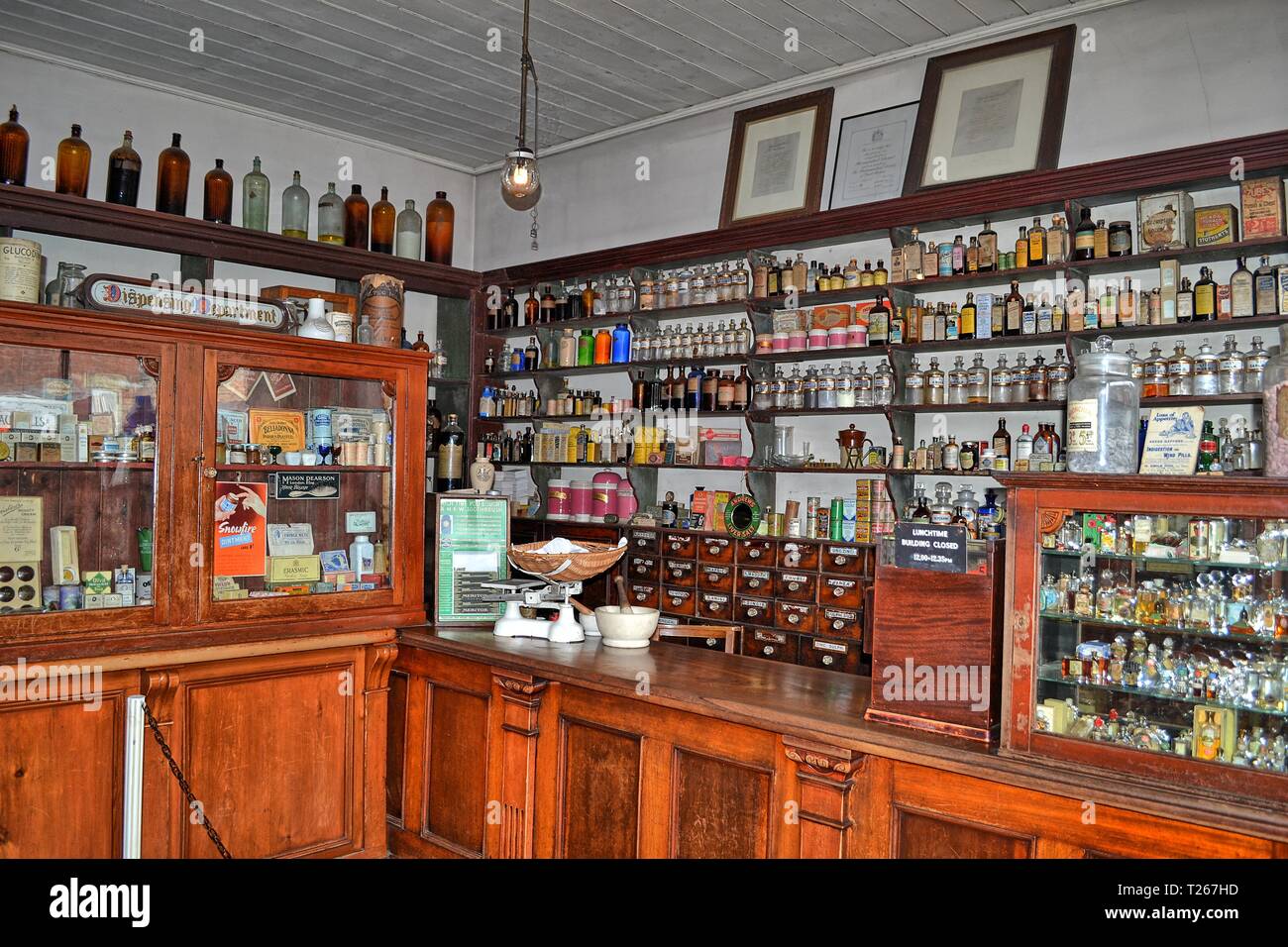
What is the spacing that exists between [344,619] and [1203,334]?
3.61 m

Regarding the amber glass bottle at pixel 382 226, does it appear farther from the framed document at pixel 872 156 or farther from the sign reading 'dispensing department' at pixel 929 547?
the sign reading 'dispensing department' at pixel 929 547

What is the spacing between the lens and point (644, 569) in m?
5.36

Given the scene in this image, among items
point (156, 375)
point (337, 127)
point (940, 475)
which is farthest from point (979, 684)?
point (337, 127)

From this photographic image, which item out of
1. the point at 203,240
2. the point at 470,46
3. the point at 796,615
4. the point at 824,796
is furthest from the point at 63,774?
the point at 470,46

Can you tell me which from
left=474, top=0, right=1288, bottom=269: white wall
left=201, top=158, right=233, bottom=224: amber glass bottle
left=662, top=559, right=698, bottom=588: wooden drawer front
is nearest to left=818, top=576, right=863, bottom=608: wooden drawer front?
left=662, top=559, right=698, bottom=588: wooden drawer front

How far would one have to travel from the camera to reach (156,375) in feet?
10.6

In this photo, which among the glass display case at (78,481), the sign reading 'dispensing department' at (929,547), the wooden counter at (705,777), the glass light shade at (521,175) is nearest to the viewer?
the wooden counter at (705,777)

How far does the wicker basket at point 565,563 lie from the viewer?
3.38 m

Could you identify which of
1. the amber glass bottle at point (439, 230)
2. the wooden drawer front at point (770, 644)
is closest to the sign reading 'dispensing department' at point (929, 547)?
the wooden drawer front at point (770, 644)

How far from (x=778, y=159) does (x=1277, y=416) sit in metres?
3.66

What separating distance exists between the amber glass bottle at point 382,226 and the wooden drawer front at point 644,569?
7.39ft

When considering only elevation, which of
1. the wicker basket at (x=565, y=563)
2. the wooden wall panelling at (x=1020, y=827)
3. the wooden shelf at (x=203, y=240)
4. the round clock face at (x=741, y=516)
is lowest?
the wooden wall panelling at (x=1020, y=827)

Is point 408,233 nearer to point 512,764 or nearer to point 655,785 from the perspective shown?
point 512,764
